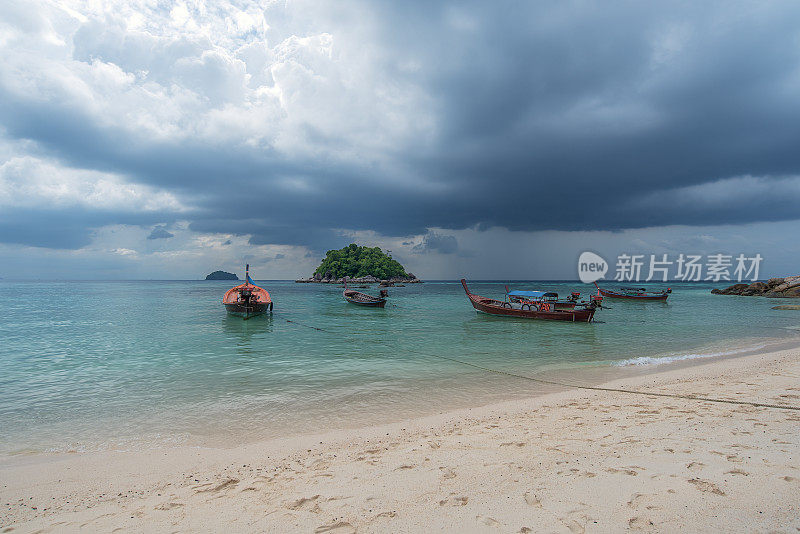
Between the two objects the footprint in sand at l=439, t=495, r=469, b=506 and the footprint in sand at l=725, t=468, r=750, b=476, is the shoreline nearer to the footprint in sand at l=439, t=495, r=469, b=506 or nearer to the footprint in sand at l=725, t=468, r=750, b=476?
the footprint in sand at l=439, t=495, r=469, b=506

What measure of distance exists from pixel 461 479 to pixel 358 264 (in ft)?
611

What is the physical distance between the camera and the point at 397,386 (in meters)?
11.3

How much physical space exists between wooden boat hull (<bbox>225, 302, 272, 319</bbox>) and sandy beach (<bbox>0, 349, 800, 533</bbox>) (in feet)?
94.9

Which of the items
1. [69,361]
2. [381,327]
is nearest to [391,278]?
[381,327]

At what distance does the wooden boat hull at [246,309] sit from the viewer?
3456 cm

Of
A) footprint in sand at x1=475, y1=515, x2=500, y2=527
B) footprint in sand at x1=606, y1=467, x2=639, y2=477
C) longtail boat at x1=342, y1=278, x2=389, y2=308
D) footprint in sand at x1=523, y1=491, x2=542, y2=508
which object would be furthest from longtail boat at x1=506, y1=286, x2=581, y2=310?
footprint in sand at x1=475, y1=515, x2=500, y2=527

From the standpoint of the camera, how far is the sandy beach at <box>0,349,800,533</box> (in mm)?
3639

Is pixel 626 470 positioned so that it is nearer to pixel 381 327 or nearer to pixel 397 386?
pixel 397 386

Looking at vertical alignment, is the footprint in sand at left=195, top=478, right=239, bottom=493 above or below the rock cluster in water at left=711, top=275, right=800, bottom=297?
below

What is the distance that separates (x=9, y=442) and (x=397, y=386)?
29.1ft

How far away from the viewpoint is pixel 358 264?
190 m

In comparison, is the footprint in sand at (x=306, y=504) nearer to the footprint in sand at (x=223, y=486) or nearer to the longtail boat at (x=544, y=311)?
the footprint in sand at (x=223, y=486)

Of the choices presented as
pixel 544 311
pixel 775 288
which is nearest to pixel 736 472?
pixel 544 311

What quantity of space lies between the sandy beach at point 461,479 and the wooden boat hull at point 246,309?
28939 millimetres
